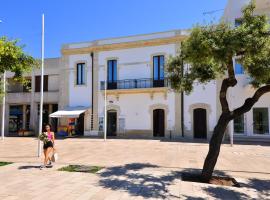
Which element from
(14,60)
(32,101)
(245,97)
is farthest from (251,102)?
(32,101)

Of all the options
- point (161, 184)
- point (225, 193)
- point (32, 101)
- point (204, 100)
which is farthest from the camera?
point (32, 101)

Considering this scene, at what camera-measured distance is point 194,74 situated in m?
10.1

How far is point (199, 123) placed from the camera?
71.8ft

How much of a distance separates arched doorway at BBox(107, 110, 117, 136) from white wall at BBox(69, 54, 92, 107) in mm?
2195

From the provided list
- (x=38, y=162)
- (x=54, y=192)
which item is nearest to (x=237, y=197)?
(x=54, y=192)

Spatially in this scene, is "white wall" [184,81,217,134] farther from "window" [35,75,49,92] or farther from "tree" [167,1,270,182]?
"window" [35,75,49,92]

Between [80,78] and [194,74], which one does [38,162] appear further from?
[80,78]

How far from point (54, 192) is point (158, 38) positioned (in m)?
18.3

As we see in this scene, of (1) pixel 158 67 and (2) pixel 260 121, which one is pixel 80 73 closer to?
(1) pixel 158 67

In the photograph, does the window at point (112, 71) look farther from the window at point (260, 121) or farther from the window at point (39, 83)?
the window at point (260, 121)

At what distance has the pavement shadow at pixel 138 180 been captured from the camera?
705cm

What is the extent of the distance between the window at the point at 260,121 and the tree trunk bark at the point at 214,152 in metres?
13.0

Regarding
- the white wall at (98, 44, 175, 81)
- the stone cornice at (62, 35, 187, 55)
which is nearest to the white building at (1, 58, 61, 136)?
the stone cornice at (62, 35, 187, 55)

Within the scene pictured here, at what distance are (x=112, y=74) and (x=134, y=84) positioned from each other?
8.51ft
